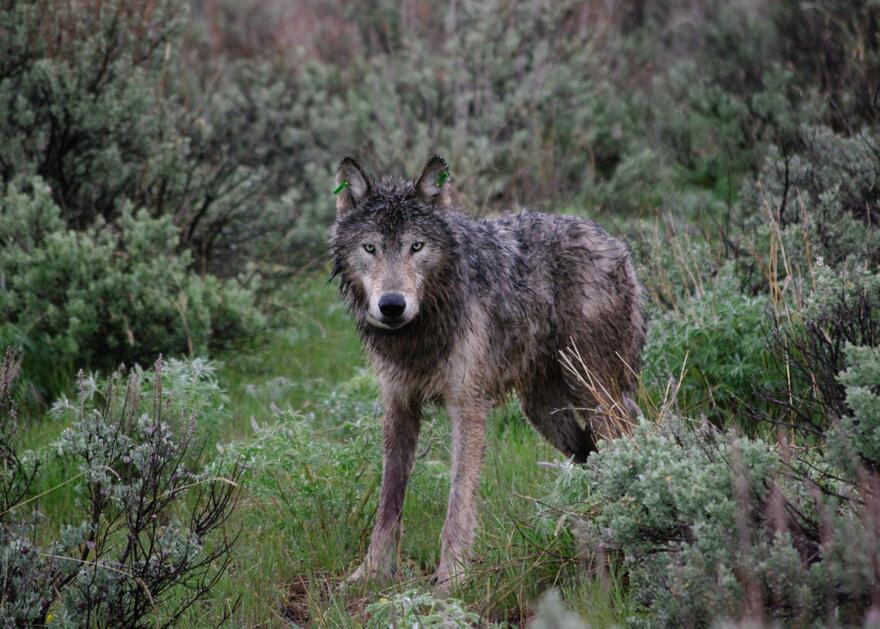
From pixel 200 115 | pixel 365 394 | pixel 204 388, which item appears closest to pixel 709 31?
pixel 200 115

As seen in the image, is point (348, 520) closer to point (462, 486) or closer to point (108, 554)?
point (462, 486)

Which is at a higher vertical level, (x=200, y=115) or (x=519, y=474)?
(x=200, y=115)

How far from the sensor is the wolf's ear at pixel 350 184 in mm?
5598

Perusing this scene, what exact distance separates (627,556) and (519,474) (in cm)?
221

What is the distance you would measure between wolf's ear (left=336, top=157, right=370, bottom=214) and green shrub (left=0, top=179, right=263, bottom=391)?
282cm

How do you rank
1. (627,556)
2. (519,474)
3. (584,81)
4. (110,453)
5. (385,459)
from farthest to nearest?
(584,81) < (519,474) < (385,459) < (110,453) < (627,556)

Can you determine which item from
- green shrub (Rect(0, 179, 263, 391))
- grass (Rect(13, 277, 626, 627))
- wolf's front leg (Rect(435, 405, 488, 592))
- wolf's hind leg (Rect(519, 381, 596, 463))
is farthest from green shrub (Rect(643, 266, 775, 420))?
green shrub (Rect(0, 179, 263, 391))

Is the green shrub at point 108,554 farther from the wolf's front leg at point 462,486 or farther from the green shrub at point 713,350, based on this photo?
the green shrub at point 713,350

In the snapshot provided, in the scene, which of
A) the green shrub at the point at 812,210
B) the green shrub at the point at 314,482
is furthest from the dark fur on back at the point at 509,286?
the green shrub at the point at 812,210

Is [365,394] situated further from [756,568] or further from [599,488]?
[756,568]

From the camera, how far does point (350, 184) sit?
5652mm

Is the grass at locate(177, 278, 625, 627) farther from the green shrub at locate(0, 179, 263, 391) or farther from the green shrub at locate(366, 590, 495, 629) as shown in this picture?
the green shrub at locate(0, 179, 263, 391)

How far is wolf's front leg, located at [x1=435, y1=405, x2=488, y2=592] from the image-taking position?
545 centimetres

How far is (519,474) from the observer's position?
21.3 ft
